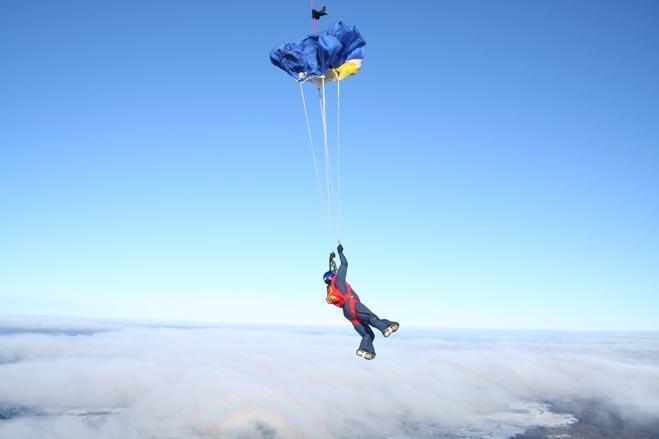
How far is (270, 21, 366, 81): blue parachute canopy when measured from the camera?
12.4m

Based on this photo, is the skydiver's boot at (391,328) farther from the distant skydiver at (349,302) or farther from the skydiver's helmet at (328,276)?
the skydiver's helmet at (328,276)

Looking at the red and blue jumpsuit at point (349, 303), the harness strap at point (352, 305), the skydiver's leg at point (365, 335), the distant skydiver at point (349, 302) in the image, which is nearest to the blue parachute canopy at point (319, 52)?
the distant skydiver at point (349, 302)

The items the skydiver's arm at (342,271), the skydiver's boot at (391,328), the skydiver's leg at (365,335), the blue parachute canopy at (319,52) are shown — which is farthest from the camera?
the blue parachute canopy at (319,52)

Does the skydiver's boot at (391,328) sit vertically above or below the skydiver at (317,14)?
below

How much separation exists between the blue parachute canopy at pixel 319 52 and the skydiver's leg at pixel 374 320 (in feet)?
21.9

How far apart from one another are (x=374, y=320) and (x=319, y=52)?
752cm

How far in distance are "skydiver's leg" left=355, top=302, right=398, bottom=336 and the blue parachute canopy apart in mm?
6666

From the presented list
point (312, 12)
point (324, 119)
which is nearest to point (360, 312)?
point (324, 119)

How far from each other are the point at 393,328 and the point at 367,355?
1241 millimetres

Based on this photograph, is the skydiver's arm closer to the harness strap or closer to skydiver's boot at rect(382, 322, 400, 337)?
the harness strap

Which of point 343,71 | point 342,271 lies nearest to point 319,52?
point 343,71

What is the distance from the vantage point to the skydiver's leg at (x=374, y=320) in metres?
11.1

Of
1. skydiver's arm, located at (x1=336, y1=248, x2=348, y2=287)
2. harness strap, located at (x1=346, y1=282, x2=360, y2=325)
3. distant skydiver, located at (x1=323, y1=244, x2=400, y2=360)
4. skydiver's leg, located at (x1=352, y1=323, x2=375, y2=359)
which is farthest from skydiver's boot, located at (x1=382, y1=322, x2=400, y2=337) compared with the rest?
skydiver's arm, located at (x1=336, y1=248, x2=348, y2=287)

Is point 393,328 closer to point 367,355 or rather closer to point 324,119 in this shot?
point 367,355
